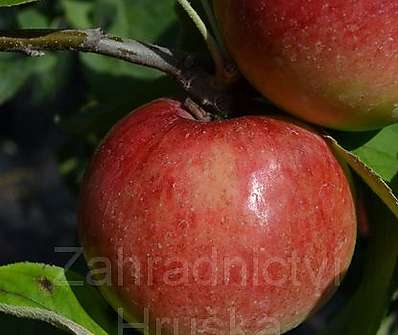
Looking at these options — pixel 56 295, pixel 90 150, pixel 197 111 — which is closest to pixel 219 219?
pixel 197 111

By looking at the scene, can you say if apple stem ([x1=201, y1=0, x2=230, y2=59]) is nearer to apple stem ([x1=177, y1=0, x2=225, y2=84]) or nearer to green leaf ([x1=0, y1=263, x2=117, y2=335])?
apple stem ([x1=177, y1=0, x2=225, y2=84])

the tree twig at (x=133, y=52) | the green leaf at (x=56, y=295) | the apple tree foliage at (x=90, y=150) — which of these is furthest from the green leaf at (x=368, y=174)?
the green leaf at (x=56, y=295)

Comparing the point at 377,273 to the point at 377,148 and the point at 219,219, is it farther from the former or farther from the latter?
the point at 219,219

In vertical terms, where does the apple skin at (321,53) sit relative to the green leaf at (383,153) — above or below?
above

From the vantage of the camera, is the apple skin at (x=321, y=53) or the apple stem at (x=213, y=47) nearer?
the apple skin at (x=321, y=53)

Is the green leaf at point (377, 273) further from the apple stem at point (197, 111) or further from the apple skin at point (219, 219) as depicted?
the apple stem at point (197, 111)

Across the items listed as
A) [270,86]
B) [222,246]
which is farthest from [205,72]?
[222,246]
